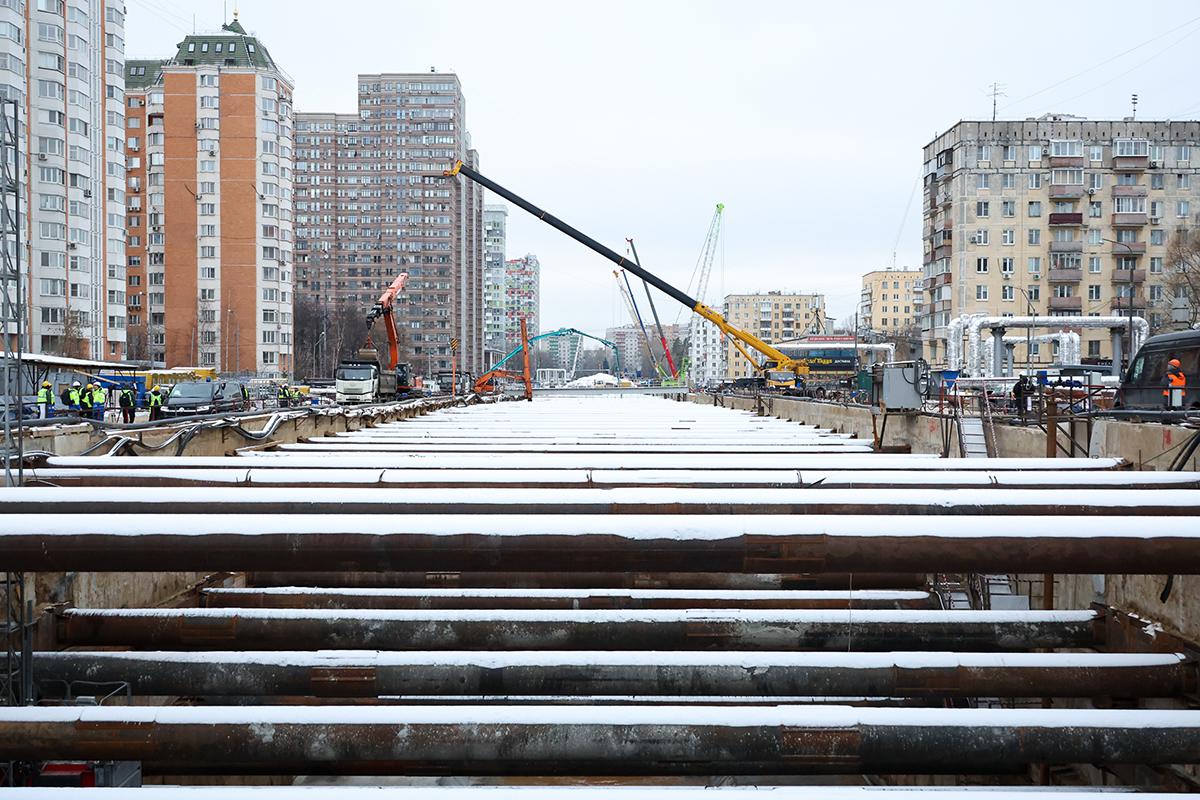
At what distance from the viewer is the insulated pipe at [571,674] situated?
17.5ft

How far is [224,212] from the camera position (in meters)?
88.6

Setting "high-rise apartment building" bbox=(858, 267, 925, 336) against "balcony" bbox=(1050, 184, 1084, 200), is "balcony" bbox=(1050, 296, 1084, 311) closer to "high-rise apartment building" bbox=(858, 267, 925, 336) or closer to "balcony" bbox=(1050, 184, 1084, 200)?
"balcony" bbox=(1050, 184, 1084, 200)

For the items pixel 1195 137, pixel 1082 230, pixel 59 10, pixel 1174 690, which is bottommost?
pixel 1174 690

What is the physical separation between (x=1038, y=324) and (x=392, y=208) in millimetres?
129712

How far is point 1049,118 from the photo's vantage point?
68250mm

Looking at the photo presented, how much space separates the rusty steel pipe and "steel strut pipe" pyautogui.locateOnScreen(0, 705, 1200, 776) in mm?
2963

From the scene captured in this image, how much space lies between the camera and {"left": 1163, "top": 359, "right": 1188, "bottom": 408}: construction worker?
42.4ft

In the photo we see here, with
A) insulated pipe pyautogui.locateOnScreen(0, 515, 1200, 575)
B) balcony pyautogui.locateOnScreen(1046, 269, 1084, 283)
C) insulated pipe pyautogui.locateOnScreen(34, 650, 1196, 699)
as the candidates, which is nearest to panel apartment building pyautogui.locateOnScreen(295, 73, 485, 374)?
balcony pyautogui.locateOnScreen(1046, 269, 1084, 283)

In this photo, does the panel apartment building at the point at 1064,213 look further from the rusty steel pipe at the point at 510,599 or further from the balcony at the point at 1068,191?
the rusty steel pipe at the point at 510,599

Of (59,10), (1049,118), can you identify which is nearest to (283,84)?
(59,10)

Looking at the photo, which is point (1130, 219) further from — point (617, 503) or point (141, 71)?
point (141, 71)

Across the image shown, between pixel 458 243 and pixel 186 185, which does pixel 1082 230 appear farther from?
pixel 458 243

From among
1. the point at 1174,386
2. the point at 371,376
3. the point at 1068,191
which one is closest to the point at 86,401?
the point at 371,376

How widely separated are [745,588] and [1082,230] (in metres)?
70.9
